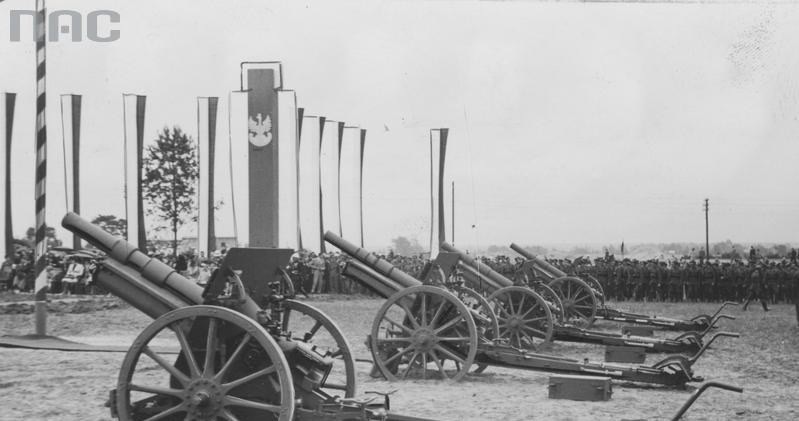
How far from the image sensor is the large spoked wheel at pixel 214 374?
18.3ft

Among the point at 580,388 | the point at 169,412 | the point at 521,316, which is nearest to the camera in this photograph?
the point at 169,412

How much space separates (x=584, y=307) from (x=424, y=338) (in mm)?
7553

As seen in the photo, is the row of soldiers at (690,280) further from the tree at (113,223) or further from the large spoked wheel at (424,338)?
the large spoked wheel at (424,338)

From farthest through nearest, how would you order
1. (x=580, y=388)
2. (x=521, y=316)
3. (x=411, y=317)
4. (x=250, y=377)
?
(x=521, y=316)
(x=411, y=317)
(x=580, y=388)
(x=250, y=377)

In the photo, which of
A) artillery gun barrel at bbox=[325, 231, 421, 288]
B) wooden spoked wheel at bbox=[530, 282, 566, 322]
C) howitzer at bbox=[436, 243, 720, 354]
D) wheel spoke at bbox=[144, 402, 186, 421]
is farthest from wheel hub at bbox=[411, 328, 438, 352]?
wooden spoked wheel at bbox=[530, 282, 566, 322]

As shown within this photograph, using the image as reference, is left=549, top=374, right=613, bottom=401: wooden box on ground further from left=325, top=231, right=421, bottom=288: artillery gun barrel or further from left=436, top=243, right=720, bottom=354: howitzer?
left=436, top=243, right=720, bottom=354: howitzer

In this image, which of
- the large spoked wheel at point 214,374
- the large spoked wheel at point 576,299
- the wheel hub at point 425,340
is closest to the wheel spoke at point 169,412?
the large spoked wheel at point 214,374

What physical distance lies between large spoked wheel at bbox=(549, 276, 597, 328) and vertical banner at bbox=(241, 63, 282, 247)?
5833 mm

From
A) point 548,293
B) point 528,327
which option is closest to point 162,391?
point 528,327

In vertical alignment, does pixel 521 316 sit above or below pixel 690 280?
above

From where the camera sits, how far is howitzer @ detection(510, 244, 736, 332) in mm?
15703

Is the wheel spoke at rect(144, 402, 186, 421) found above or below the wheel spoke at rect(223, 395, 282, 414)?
below

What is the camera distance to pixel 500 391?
9375 mm

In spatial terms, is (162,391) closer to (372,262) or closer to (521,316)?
(372,262)
